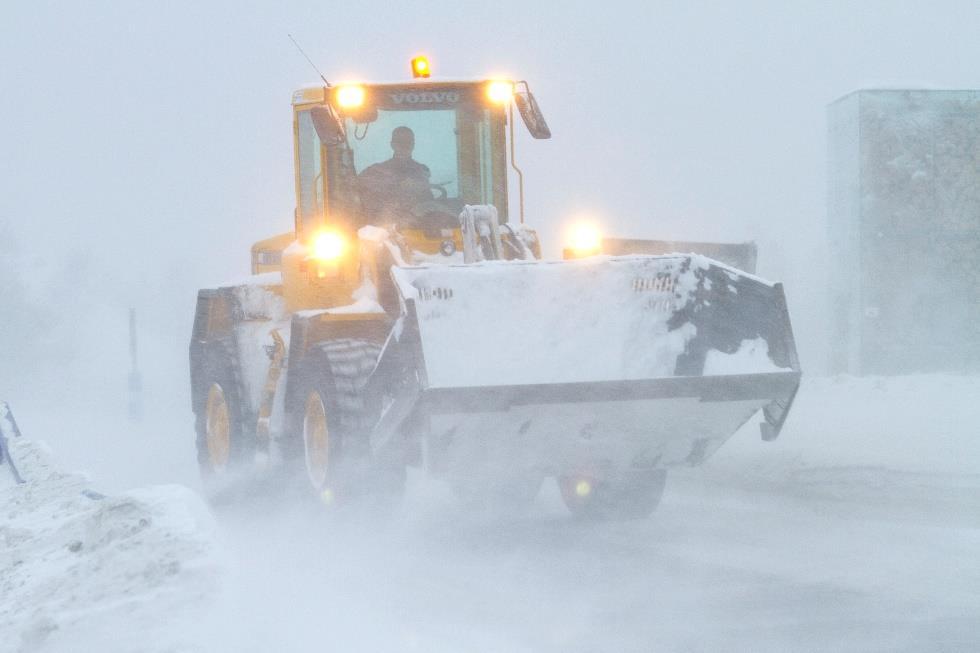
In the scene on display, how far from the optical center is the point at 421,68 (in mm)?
8898

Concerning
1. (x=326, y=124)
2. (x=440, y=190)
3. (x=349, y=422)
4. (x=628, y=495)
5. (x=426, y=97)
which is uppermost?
(x=426, y=97)

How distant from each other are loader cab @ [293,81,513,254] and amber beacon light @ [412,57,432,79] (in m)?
0.15

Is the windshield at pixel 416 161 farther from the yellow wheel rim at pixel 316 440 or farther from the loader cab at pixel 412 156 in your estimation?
the yellow wheel rim at pixel 316 440

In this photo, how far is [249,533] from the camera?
7801mm

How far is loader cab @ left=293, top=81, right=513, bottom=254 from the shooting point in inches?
336

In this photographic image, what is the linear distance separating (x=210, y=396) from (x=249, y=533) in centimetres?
249

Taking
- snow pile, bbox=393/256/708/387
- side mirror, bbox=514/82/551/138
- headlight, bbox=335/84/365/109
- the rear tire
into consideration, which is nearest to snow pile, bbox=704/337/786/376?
snow pile, bbox=393/256/708/387

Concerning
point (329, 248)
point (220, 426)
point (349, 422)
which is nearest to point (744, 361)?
point (349, 422)

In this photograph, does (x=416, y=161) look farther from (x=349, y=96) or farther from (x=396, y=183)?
(x=349, y=96)

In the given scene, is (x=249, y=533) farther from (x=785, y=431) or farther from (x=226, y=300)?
(x=785, y=431)

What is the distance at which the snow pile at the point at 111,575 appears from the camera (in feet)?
15.6

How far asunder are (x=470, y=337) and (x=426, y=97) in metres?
2.73

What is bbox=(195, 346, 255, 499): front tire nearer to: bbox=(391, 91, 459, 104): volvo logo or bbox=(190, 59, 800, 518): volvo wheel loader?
bbox=(190, 59, 800, 518): volvo wheel loader

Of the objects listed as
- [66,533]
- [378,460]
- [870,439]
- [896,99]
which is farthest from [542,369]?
[896,99]
